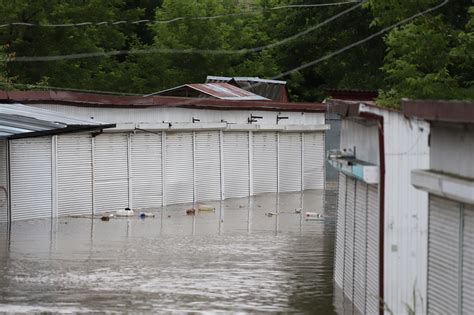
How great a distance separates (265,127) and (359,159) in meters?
29.6

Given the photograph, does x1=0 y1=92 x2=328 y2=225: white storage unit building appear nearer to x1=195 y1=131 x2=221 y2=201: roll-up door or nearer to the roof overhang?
x1=195 y1=131 x2=221 y2=201: roll-up door

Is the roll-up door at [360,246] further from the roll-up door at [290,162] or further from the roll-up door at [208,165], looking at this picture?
the roll-up door at [290,162]

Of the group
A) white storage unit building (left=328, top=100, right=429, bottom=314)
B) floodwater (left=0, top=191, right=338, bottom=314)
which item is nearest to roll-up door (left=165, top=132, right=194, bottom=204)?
floodwater (left=0, top=191, right=338, bottom=314)

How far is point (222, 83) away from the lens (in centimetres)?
5834

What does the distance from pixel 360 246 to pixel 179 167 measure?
80.9 feet

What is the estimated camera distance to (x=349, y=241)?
21.2 metres

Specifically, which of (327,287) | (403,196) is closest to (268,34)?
(327,287)

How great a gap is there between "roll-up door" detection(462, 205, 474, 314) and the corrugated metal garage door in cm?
2799

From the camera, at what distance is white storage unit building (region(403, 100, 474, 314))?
43.6ft

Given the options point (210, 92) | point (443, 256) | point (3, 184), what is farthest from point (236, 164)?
point (443, 256)

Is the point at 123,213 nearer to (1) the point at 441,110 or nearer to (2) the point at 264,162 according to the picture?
(2) the point at 264,162

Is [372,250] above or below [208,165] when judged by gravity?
above

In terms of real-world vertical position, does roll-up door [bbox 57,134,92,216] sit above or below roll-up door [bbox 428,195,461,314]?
below

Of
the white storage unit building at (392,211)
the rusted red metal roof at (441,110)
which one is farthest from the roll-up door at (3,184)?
the rusted red metal roof at (441,110)
